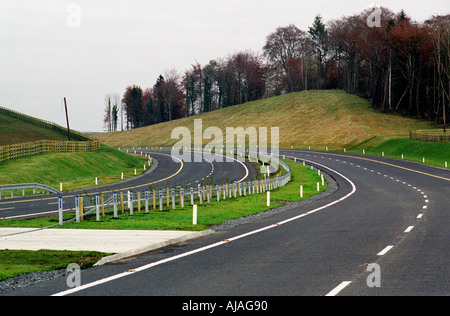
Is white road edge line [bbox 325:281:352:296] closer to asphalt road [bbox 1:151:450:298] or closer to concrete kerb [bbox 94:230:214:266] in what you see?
asphalt road [bbox 1:151:450:298]

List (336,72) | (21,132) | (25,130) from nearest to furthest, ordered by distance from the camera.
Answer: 1. (21,132)
2. (25,130)
3. (336,72)

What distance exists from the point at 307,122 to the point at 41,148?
74430 mm

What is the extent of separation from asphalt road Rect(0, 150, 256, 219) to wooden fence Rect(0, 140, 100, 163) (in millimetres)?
9683

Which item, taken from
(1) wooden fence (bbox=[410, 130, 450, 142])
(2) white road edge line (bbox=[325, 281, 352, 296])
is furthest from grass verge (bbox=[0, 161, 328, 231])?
(1) wooden fence (bbox=[410, 130, 450, 142])

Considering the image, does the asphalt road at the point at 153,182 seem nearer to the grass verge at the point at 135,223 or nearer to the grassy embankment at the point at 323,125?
the grass verge at the point at 135,223

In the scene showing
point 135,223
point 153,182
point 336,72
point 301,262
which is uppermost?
point 336,72

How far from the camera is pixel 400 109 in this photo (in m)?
110

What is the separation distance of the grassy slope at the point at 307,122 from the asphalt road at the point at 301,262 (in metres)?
73.6

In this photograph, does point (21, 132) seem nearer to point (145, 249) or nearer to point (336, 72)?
point (145, 249)

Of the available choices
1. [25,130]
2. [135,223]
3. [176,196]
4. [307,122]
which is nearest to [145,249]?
[135,223]

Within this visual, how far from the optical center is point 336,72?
155 metres
